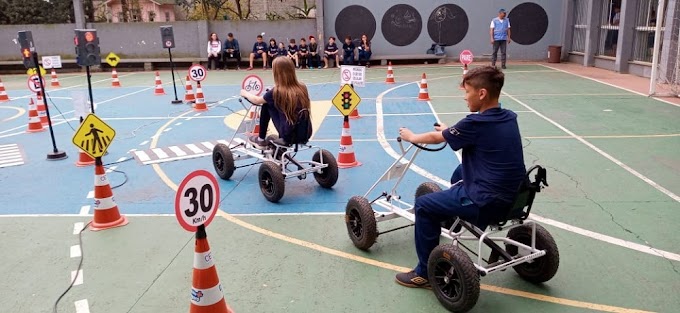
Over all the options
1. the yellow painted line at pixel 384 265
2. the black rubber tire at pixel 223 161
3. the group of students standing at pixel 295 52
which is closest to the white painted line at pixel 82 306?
the yellow painted line at pixel 384 265

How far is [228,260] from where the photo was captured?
4.93m

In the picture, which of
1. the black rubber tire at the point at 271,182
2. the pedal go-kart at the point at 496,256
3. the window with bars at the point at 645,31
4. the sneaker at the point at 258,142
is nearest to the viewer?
the pedal go-kart at the point at 496,256

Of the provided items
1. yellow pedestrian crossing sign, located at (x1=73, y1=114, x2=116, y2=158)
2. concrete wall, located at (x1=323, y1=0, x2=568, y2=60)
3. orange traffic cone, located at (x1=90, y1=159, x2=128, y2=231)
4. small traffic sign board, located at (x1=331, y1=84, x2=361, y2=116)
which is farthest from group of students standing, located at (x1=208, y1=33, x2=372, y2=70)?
orange traffic cone, located at (x1=90, y1=159, x2=128, y2=231)

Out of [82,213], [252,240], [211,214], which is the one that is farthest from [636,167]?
[82,213]

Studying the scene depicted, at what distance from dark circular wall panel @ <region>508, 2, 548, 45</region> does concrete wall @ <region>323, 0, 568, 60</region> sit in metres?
0.09

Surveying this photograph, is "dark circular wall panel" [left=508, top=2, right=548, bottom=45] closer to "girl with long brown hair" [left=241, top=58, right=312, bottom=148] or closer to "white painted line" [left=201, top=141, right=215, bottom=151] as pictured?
"white painted line" [left=201, top=141, right=215, bottom=151]

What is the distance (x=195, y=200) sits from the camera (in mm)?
3520

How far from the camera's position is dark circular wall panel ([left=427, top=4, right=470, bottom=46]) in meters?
23.5

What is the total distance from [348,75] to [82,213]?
5178 mm

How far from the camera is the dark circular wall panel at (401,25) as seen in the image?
2373cm

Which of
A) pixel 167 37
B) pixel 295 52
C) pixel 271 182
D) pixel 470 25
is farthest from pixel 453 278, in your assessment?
pixel 470 25

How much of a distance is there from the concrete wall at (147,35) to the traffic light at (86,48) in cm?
1625

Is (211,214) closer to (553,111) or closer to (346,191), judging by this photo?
(346,191)

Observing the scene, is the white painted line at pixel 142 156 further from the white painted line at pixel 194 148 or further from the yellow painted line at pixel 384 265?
the yellow painted line at pixel 384 265
